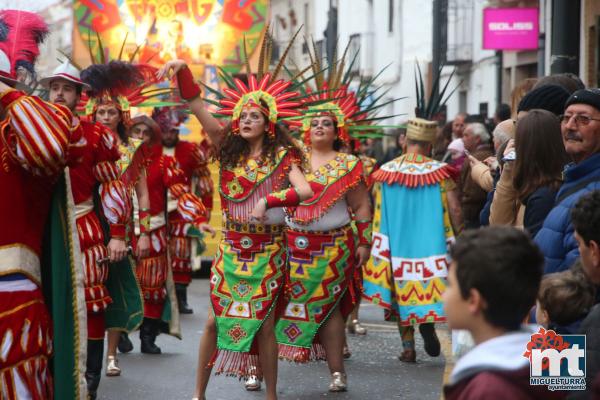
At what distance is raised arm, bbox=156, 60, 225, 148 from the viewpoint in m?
6.79

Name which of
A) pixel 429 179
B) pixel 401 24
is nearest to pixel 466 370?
pixel 429 179

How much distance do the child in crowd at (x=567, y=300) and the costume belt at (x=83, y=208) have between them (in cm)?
311

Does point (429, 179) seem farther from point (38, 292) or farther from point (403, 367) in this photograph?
point (38, 292)

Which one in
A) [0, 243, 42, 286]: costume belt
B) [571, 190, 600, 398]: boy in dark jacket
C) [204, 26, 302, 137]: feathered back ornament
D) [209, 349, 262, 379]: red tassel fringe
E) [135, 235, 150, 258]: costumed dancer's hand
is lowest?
[209, 349, 262, 379]: red tassel fringe

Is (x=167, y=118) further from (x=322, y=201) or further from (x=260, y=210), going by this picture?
(x=260, y=210)

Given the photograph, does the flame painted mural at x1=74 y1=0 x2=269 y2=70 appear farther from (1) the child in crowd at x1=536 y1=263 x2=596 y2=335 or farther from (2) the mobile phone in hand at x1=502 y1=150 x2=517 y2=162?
(1) the child in crowd at x1=536 y1=263 x2=596 y2=335

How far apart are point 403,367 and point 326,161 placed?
5.40ft

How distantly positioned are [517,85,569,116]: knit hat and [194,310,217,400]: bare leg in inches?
85.5

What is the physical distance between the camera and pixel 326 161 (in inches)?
331

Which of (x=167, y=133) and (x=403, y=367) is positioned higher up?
(x=167, y=133)

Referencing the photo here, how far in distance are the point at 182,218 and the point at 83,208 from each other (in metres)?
3.89

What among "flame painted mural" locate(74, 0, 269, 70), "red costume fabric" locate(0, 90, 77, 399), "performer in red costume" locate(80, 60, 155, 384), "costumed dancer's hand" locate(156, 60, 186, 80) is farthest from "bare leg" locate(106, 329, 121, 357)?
"flame painted mural" locate(74, 0, 269, 70)

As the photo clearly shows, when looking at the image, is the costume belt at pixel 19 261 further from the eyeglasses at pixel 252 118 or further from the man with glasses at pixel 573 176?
the eyeglasses at pixel 252 118

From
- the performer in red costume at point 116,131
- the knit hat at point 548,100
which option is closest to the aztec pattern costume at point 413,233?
the performer in red costume at point 116,131
